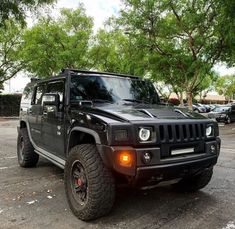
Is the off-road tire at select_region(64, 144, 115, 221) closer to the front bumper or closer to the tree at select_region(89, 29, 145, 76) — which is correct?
the front bumper

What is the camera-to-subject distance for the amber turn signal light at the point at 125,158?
386cm

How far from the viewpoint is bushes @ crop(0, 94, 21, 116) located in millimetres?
34778

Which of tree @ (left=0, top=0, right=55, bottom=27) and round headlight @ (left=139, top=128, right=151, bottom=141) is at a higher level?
tree @ (left=0, top=0, right=55, bottom=27)

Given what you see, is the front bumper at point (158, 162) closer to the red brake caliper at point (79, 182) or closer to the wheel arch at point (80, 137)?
the wheel arch at point (80, 137)

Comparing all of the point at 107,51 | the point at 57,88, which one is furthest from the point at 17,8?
the point at 107,51

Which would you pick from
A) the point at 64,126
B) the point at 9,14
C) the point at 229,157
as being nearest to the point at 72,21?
the point at 9,14

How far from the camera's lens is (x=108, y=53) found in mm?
34750

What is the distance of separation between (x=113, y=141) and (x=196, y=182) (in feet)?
6.59

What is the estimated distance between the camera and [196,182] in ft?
17.2

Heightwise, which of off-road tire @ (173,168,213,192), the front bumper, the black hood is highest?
the black hood

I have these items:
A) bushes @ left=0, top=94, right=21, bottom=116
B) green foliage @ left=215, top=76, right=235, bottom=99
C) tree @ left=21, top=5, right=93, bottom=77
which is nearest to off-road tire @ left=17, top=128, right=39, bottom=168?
tree @ left=21, top=5, right=93, bottom=77

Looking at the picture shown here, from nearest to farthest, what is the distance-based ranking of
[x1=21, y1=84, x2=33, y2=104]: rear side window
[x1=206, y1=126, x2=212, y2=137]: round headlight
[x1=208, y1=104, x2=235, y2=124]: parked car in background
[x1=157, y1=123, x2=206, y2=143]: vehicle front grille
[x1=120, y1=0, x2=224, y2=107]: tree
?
[x1=157, y1=123, x2=206, y2=143]: vehicle front grille → [x1=206, y1=126, x2=212, y2=137]: round headlight → [x1=21, y1=84, x2=33, y2=104]: rear side window → [x1=120, y1=0, x2=224, y2=107]: tree → [x1=208, y1=104, x2=235, y2=124]: parked car in background

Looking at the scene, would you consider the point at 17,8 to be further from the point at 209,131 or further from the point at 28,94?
the point at 209,131

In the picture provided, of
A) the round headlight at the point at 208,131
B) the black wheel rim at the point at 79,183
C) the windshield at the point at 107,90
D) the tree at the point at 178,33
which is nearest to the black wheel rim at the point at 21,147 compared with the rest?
the windshield at the point at 107,90
